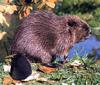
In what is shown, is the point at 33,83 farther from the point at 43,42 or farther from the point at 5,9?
the point at 5,9

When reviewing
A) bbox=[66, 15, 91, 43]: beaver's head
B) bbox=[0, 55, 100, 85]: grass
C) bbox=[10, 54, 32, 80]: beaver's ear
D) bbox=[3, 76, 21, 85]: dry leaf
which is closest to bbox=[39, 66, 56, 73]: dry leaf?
bbox=[0, 55, 100, 85]: grass

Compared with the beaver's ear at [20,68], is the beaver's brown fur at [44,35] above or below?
above

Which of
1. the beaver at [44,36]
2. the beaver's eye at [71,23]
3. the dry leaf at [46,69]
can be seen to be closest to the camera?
the dry leaf at [46,69]

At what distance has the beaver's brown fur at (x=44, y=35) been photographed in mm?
4148

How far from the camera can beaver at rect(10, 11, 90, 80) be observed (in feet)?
13.6

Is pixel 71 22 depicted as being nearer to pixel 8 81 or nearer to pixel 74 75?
pixel 74 75

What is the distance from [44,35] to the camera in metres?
4.17

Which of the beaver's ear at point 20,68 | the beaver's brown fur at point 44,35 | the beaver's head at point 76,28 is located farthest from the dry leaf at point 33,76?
the beaver's head at point 76,28

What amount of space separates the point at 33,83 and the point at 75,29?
80cm

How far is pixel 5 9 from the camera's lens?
425 cm

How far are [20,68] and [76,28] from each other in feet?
2.38

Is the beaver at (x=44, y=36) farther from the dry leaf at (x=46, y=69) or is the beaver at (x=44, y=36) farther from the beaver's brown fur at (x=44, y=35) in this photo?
the dry leaf at (x=46, y=69)

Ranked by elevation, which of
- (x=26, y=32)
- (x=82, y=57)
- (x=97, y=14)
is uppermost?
(x=26, y=32)

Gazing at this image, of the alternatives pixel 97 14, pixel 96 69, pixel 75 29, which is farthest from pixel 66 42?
pixel 97 14
